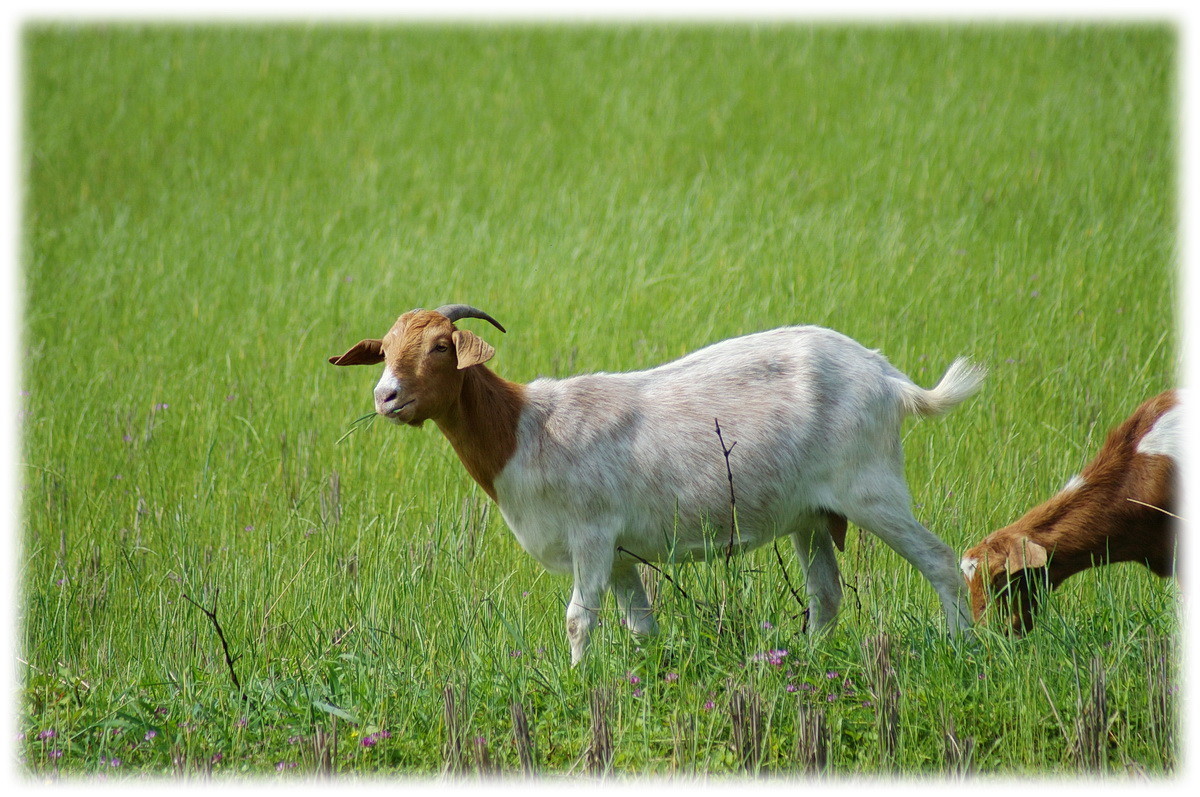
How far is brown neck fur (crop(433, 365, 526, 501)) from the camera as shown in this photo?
396cm

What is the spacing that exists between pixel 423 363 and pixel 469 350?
157mm

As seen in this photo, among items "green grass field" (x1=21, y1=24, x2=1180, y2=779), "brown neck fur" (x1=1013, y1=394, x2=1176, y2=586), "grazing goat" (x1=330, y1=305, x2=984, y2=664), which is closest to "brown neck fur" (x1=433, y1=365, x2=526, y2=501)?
"grazing goat" (x1=330, y1=305, x2=984, y2=664)

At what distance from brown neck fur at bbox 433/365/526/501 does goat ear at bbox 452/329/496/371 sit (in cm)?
22

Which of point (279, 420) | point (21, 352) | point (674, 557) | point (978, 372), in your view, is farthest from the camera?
point (21, 352)

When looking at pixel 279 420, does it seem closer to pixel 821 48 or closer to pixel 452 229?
pixel 452 229

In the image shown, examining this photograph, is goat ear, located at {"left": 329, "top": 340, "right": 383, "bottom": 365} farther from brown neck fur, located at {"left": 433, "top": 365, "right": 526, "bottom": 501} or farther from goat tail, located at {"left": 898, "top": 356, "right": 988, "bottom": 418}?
goat tail, located at {"left": 898, "top": 356, "right": 988, "bottom": 418}

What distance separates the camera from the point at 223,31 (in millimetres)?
15836

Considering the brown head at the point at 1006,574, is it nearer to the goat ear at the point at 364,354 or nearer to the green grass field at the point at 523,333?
the green grass field at the point at 523,333

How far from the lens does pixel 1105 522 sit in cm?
455

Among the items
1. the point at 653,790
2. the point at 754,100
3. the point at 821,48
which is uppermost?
the point at 821,48

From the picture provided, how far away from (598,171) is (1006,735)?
9.01 metres

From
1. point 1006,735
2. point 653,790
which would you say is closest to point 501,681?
point 653,790

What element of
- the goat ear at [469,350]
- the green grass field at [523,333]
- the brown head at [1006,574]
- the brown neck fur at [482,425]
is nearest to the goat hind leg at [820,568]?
the green grass field at [523,333]

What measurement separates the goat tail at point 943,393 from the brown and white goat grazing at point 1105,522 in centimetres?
55
